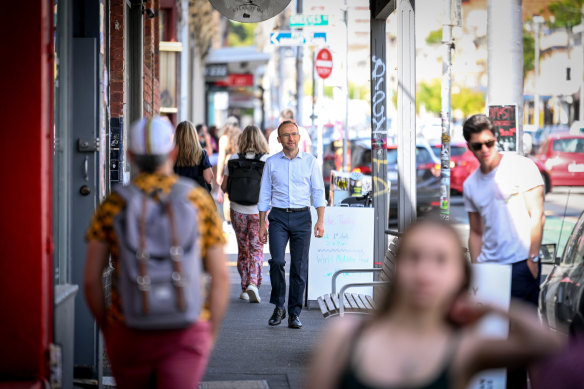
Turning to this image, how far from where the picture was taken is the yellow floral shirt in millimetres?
4082

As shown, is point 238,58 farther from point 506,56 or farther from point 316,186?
point 316,186

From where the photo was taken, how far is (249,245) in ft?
37.9

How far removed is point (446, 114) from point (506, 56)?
360 centimetres

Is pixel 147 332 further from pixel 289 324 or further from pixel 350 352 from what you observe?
pixel 289 324

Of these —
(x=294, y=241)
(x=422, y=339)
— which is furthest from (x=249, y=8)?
(x=422, y=339)

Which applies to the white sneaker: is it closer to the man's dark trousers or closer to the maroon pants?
the man's dark trousers

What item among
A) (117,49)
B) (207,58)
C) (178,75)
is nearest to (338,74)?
(178,75)

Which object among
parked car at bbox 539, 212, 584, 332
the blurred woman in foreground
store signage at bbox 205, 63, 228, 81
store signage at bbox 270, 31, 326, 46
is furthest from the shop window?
the blurred woman in foreground

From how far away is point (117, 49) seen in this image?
36.1 ft

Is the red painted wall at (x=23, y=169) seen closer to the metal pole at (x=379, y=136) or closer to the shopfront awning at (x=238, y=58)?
the metal pole at (x=379, y=136)

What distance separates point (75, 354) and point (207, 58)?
30.2 metres

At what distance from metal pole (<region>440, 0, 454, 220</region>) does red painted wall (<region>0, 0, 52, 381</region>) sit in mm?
8406

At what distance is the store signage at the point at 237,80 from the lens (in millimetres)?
41091

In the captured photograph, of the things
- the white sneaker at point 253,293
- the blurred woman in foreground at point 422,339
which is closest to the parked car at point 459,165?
the white sneaker at point 253,293
